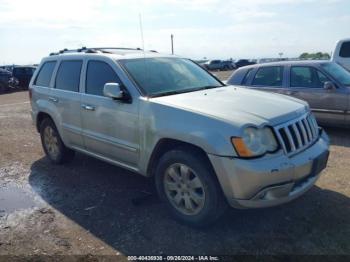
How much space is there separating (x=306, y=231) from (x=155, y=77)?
7.85 ft

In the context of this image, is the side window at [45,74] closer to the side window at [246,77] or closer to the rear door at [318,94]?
the side window at [246,77]

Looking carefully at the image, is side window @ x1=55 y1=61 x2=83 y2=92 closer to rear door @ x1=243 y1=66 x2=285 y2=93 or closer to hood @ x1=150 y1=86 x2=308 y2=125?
hood @ x1=150 y1=86 x2=308 y2=125

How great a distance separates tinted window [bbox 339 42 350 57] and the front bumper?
950cm

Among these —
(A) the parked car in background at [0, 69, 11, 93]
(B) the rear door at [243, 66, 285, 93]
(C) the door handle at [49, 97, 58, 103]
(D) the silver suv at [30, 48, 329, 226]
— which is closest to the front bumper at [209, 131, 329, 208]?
(D) the silver suv at [30, 48, 329, 226]

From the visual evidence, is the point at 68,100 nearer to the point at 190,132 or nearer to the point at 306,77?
the point at 190,132

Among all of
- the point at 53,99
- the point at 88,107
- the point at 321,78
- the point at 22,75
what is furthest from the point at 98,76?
the point at 22,75

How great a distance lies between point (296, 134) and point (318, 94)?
4191 millimetres

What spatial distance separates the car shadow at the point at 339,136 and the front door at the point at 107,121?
4.19 metres

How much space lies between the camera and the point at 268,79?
800 cm

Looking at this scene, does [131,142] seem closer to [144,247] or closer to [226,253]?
[144,247]

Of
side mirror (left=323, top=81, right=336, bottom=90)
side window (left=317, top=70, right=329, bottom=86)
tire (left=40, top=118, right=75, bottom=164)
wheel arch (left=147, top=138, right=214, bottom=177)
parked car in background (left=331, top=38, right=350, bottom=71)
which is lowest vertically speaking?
tire (left=40, top=118, right=75, bottom=164)

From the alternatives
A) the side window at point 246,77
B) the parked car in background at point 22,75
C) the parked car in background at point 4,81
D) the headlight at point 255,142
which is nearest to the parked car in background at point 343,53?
the side window at point 246,77

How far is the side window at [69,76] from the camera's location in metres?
5.13

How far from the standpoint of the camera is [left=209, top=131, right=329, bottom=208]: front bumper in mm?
3164
